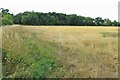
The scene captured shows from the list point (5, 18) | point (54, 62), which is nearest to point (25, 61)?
point (54, 62)

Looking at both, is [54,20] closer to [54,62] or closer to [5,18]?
[5,18]

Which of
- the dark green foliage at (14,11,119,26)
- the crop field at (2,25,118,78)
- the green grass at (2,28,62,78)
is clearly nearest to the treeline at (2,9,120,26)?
the dark green foliage at (14,11,119,26)

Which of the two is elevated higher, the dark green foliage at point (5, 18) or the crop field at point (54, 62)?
the dark green foliage at point (5, 18)

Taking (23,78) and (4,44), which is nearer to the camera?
(23,78)

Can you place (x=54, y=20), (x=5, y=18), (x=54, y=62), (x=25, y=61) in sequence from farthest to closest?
(x=54, y=20)
(x=5, y=18)
(x=54, y=62)
(x=25, y=61)

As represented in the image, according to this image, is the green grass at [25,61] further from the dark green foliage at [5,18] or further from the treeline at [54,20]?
the treeline at [54,20]

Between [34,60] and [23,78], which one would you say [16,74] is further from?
[34,60]

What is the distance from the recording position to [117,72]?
628cm

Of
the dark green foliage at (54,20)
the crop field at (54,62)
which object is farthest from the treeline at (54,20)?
the crop field at (54,62)

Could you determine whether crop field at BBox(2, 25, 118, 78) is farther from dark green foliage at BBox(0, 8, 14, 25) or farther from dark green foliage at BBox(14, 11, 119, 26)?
dark green foliage at BBox(14, 11, 119, 26)

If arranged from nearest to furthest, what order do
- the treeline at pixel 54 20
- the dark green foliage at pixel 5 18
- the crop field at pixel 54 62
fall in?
the crop field at pixel 54 62
the dark green foliage at pixel 5 18
the treeline at pixel 54 20

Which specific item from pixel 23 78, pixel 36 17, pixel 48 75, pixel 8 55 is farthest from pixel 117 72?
pixel 36 17

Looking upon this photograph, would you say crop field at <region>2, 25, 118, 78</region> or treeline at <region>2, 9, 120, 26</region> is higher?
treeline at <region>2, 9, 120, 26</region>

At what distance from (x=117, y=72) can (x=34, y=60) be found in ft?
6.02
